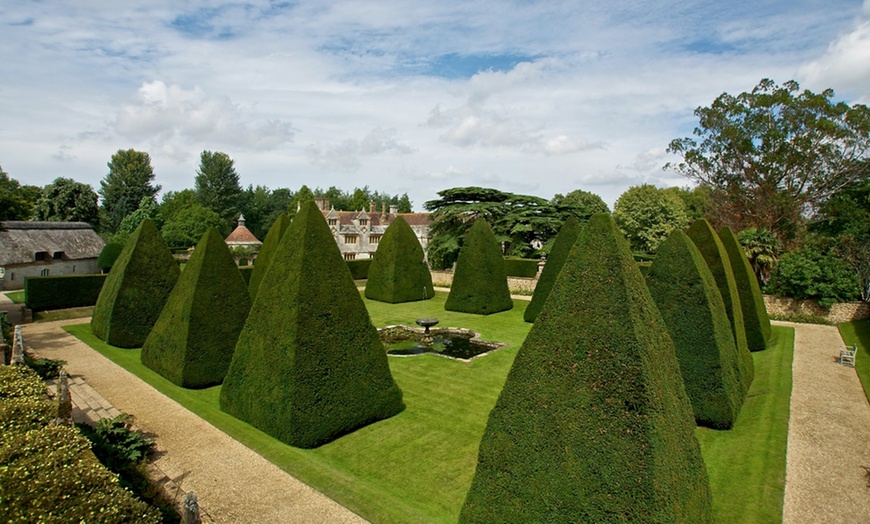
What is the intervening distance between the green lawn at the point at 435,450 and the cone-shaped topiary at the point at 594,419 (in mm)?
2343

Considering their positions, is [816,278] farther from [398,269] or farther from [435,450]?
[435,450]

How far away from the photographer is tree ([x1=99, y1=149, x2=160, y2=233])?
60.5 metres

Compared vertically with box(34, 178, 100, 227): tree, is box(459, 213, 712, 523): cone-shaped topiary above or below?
below

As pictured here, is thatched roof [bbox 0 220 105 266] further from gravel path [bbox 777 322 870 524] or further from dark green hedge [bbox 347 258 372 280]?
gravel path [bbox 777 322 870 524]

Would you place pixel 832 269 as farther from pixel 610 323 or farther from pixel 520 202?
pixel 610 323

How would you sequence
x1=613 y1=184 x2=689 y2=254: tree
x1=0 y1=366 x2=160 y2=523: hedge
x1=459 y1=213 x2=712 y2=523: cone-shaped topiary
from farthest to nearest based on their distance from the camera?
x1=613 y1=184 x2=689 y2=254: tree → x1=0 y1=366 x2=160 y2=523: hedge → x1=459 y1=213 x2=712 y2=523: cone-shaped topiary

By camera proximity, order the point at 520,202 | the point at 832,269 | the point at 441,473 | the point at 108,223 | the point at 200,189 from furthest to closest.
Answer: the point at 200,189 < the point at 108,223 < the point at 520,202 < the point at 832,269 < the point at 441,473

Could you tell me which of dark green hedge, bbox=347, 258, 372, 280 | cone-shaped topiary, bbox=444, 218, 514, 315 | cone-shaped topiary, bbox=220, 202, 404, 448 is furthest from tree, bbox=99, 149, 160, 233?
cone-shaped topiary, bbox=220, 202, 404, 448

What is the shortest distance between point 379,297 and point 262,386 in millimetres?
18304

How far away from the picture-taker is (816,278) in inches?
918

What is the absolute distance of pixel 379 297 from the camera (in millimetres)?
28078

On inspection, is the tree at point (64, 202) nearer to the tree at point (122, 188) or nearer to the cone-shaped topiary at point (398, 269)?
the tree at point (122, 188)

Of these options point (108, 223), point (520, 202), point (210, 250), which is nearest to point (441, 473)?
point (210, 250)

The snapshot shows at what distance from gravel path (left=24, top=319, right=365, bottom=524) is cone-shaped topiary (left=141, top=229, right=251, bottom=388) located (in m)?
0.86
